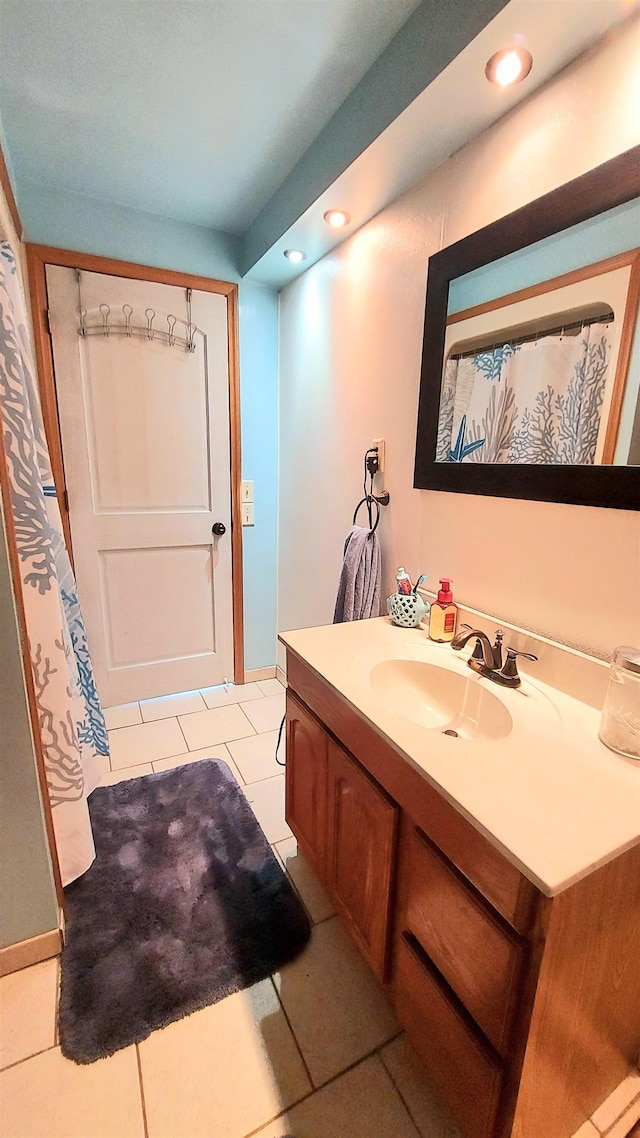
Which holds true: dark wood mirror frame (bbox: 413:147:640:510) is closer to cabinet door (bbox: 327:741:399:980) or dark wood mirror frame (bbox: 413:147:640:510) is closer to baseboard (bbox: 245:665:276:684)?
cabinet door (bbox: 327:741:399:980)

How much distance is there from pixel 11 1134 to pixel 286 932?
2.19 feet

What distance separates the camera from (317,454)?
2.20 metres

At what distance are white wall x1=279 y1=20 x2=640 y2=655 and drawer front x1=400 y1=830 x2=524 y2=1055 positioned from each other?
1.98 ft

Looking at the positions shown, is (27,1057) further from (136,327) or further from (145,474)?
(136,327)

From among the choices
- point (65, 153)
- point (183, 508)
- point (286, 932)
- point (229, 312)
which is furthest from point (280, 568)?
point (65, 153)

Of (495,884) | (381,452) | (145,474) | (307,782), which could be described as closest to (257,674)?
(145,474)

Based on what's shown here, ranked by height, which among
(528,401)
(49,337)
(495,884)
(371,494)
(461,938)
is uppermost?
(49,337)

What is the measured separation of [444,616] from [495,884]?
2.40 ft

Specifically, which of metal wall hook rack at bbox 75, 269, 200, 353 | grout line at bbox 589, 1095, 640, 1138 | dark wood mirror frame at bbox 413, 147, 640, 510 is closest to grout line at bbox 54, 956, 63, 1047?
grout line at bbox 589, 1095, 640, 1138

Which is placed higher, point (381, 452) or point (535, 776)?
point (381, 452)

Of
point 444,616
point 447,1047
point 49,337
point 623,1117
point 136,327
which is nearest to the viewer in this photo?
point 447,1047

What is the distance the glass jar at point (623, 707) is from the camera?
0.86 meters

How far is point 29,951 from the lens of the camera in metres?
1.25

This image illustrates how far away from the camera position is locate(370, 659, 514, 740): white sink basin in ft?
3.67
